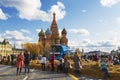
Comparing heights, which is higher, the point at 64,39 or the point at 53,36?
the point at 53,36

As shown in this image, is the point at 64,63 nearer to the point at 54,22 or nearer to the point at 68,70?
the point at 68,70

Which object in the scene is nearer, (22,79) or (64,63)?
(22,79)

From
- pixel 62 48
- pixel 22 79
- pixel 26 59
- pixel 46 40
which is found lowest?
pixel 22 79

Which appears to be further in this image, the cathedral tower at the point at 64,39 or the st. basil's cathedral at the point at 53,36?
→ the st. basil's cathedral at the point at 53,36

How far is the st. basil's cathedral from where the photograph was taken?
559ft

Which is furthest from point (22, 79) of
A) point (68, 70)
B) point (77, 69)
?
point (68, 70)

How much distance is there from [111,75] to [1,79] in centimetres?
952

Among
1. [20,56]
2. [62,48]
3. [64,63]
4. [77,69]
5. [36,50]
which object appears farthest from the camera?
[36,50]

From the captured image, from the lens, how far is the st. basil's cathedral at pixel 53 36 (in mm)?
170525

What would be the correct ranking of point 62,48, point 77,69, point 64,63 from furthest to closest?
point 62,48 < point 64,63 < point 77,69

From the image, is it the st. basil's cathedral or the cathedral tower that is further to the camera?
the st. basil's cathedral

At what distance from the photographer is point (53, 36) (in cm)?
17212

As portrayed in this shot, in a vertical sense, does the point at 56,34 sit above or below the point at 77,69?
above

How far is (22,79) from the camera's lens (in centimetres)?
2019
